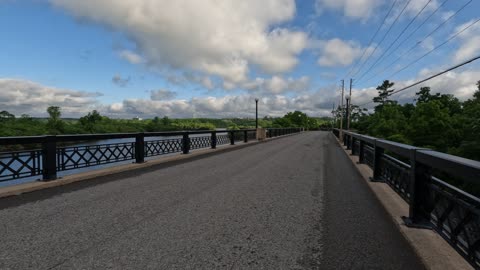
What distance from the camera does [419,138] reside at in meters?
45.6

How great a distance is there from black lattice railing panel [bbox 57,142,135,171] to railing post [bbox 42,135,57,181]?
547mm

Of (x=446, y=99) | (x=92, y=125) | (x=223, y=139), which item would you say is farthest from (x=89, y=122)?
(x=446, y=99)

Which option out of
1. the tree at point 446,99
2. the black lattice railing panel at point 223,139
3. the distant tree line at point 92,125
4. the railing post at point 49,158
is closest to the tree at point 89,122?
the distant tree line at point 92,125

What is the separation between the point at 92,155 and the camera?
9195 mm

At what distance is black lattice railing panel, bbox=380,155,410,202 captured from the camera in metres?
5.07

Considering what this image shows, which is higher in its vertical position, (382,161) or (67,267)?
(382,161)

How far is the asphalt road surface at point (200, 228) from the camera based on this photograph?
309 cm

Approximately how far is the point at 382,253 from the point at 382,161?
187 inches

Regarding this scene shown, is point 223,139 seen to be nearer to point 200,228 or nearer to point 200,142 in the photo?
point 200,142

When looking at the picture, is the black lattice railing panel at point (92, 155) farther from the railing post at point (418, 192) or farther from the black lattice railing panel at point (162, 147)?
the railing post at point (418, 192)

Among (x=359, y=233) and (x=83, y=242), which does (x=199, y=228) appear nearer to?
(x=83, y=242)

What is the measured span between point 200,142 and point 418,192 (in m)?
14.7

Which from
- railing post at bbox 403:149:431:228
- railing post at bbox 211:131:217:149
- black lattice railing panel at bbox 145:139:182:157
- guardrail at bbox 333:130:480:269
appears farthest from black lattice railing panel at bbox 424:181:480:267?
railing post at bbox 211:131:217:149

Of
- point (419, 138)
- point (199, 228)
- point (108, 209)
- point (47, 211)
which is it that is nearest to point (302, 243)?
point (199, 228)
